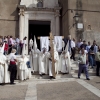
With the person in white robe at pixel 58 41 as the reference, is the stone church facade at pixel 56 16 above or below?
above

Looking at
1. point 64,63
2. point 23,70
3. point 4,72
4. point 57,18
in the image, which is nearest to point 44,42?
point 64,63

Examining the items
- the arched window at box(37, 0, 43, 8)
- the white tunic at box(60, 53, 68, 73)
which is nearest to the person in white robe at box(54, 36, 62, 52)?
the white tunic at box(60, 53, 68, 73)

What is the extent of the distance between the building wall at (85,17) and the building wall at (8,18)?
496cm

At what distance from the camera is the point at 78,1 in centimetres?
1554

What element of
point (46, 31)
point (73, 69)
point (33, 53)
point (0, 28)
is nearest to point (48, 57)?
point (33, 53)

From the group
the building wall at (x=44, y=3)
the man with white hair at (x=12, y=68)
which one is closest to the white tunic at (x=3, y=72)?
the man with white hair at (x=12, y=68)

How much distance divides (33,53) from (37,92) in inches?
161

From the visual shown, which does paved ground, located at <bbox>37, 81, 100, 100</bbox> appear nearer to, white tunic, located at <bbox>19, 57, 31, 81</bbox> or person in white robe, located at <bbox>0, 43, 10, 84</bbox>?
white tunic, located at <bbox>19, 57, 31, 81</bbox>

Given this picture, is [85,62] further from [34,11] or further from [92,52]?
[34,11]

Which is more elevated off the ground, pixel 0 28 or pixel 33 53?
pixel 0 28

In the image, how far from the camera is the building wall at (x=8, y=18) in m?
17.0

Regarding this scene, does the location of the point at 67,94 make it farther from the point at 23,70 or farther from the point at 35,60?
Result: the point at 35,60

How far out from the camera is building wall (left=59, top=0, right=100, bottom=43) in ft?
50.2

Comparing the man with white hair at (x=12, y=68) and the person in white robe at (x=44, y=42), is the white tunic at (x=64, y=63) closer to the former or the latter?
the person in white robe at (x=44, y=42)
